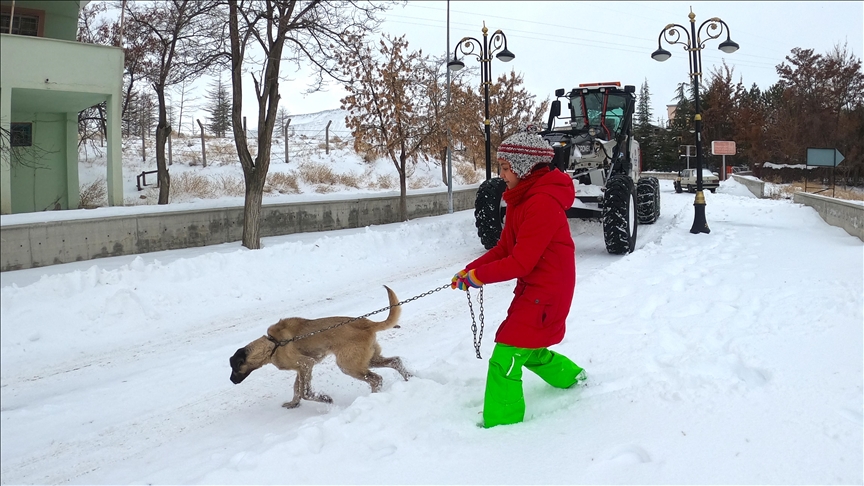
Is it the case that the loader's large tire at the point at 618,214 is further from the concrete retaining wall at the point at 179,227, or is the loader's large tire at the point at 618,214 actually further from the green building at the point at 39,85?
the green building at the point at 39,85

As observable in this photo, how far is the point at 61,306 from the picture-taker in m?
2.46

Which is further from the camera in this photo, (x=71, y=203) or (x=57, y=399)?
(x=57, y=399)

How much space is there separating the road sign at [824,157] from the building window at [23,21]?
2228 centimetres

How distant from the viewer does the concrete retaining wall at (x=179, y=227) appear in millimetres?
1953

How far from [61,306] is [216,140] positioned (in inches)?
1550

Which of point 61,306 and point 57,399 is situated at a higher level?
point 61,306

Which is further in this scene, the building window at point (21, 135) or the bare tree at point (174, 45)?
the bare tree at point (174, 45)

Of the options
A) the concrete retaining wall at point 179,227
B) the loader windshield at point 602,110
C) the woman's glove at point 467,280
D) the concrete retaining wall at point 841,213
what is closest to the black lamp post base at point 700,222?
the loader windshield at point 602,110

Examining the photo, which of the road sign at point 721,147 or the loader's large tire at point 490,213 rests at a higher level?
the road sign at point 721,147

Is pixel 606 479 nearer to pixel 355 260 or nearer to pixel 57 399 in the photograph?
pixel 57 399

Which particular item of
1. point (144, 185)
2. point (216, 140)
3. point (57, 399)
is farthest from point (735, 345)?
point (216, 140)

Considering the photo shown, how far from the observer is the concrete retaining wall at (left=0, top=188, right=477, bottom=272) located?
1.95 m

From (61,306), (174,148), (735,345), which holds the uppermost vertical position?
(174,148)

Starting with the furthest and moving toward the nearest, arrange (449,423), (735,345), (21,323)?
(735,345) < (449,423) < (21,323)
